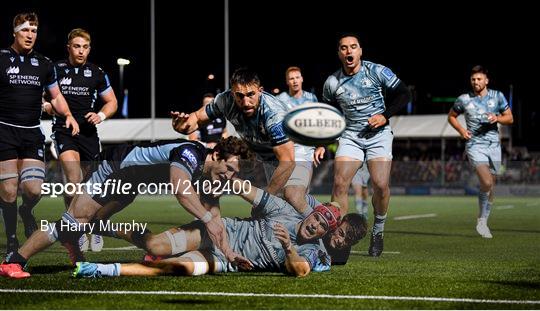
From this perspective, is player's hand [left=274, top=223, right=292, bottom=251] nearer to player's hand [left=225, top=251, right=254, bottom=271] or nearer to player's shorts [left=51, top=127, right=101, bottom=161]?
player's hand [left=225, top=251, right=254, bottom=271]

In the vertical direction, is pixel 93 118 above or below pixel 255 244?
above

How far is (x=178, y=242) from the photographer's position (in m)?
8.75

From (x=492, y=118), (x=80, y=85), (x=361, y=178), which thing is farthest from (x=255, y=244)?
(x=361, y=178)

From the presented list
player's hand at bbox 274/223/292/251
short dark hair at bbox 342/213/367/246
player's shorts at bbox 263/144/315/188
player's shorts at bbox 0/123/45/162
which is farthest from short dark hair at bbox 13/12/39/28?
short dark hair at bbox 342/213/367/246

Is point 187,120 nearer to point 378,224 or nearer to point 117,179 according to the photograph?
point 117,179

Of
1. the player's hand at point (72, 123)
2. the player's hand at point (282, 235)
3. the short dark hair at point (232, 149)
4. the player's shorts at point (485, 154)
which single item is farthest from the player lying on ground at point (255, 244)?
the player's shorts at point (485, 154)

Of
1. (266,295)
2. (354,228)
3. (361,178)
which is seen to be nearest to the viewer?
(266,295)

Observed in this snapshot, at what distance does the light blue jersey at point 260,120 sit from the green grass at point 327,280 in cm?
63

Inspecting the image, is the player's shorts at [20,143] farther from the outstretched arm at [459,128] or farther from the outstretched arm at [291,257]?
the outstretched arm at [459,128]

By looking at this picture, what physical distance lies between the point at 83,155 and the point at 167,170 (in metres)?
2.52

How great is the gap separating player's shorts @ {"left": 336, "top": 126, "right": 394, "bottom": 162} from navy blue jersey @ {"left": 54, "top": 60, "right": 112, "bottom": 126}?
2.70 meters

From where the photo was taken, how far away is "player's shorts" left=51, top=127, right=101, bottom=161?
1090cm

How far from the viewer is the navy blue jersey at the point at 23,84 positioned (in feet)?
30.0

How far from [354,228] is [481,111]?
5723 mm
